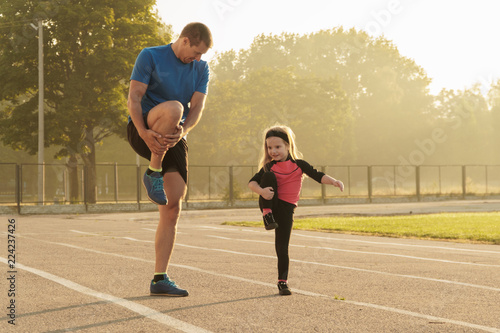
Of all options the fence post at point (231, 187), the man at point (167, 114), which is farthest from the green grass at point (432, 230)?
the fence post at point (231, 187)

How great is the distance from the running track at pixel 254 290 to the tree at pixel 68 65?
23052 millimetres

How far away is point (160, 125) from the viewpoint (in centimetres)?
489

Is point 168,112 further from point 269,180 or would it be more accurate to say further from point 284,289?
point 284,289

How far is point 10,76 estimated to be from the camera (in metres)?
32.8

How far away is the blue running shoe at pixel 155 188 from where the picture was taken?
16.1 feet

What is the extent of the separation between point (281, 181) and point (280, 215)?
1.00 ft

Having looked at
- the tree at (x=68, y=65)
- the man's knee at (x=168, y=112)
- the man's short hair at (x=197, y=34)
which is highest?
the tree at (x=68, y=65)

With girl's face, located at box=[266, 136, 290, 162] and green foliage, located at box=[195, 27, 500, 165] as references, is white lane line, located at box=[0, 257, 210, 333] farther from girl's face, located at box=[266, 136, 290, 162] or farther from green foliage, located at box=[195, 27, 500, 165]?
green foliage, located at box=[195, 27, 500, 165]

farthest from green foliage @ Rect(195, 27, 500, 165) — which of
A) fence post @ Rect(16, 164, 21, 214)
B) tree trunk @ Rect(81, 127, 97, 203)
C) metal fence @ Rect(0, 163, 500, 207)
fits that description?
fence post @ Rect(16, 164, 21, 214)

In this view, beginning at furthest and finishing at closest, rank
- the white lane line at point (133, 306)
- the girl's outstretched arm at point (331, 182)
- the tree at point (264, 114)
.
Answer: the tree at point (264, 114) < the girl's outstretched arm at point (331, 182) < the white lane line at point (133, 306)

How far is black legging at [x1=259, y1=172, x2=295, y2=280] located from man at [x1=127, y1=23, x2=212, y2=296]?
32.6 inches

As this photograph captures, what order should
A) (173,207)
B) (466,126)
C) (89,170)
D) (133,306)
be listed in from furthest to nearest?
(466,126), (89,170), (173,207), (133,306)

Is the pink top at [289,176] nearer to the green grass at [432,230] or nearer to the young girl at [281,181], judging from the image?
the young girl at [281,181]

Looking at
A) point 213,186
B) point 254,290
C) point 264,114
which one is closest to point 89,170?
point 213,186
